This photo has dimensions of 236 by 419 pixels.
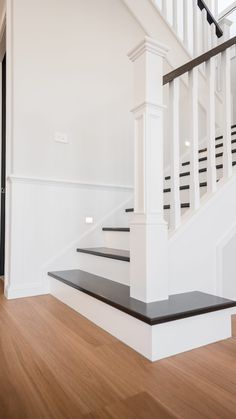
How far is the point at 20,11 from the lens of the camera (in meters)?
2.26

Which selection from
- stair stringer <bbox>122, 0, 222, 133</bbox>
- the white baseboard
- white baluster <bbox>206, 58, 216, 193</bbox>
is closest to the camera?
the white baseboard

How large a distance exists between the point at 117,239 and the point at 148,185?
0.96 meters

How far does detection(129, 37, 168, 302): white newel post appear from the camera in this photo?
4.58 ft

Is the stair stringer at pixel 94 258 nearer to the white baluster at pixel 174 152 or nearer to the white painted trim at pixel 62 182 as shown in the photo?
the white painted trim at pixel 62 182

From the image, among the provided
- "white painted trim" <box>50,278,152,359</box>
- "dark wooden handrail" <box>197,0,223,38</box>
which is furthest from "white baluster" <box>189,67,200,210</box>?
"dark wooden handrail" <box>197,0,223,38</box>

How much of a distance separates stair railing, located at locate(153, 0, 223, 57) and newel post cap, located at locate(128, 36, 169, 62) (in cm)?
204

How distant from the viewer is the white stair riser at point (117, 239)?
7.18 feet

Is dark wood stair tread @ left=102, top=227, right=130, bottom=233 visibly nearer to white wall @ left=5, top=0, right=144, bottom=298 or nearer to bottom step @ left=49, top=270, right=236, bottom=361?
white wall @ left=5, top=0, right=144, bottom=298

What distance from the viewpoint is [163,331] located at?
1233 mm

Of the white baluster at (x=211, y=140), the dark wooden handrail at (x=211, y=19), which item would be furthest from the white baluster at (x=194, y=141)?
the dark wooden handrail at (x=211, y=19)

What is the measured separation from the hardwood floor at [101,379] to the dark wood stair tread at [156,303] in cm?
17

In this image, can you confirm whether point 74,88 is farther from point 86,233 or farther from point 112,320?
point 112,320

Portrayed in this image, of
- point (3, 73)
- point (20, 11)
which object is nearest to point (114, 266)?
point (20, 11)

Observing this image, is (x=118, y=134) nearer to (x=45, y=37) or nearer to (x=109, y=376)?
(x=45, y=37)
